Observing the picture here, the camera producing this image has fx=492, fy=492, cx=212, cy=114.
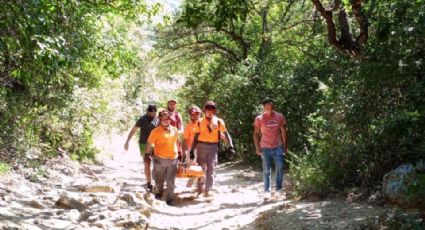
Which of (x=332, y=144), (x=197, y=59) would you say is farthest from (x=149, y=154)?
(x=197, y=59)

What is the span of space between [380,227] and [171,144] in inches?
172

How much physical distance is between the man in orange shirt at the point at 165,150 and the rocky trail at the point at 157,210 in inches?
20.7

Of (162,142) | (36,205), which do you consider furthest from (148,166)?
→ (36,205)

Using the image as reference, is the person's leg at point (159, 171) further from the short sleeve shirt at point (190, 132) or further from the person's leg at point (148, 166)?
the short sleeve shirt at point (190, 132)

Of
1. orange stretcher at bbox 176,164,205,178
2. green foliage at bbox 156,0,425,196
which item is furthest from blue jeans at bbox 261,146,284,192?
orange stretcher at bbox 176,164,205,178

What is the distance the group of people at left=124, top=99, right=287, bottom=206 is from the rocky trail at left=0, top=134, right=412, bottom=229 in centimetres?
42

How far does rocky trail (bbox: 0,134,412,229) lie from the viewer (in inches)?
231

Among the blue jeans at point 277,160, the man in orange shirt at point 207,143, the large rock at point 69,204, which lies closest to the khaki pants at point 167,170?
the man in orange shirt at point 207,143

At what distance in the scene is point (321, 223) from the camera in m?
5.73

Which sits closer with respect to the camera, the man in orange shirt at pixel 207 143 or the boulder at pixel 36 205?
the boulder at pixel 36 205

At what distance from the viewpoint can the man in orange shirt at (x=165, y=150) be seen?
8.52 metres

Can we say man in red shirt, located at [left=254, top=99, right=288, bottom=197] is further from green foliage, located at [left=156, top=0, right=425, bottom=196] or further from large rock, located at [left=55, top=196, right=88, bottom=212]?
large rock, located at [left=55, top=196, right=88, bottom=212]

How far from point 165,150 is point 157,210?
1.18m

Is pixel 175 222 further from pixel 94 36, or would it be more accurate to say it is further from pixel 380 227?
pixel 94 36
